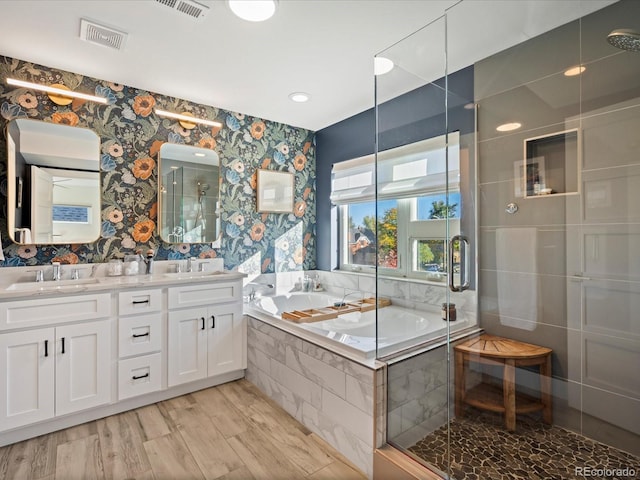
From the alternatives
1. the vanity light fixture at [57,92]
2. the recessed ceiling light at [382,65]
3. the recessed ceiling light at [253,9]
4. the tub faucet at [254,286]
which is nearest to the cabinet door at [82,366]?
the tub faucet at [254,286]

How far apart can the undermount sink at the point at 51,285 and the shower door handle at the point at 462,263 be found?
7.92ft

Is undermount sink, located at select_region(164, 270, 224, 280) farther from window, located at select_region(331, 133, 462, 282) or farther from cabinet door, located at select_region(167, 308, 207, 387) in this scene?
window, located at select_region(331, 133, 462, 282)

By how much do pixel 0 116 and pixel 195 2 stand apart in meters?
1.68

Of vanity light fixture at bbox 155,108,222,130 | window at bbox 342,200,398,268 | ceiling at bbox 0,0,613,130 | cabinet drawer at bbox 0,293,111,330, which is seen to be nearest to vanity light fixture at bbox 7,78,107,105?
ceiling at bbox 0,0,613,130

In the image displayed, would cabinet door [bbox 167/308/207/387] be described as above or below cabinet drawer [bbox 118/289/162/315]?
below

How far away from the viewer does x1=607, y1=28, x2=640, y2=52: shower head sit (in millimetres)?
1631

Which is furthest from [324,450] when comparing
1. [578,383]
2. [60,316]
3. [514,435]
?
[60,316]

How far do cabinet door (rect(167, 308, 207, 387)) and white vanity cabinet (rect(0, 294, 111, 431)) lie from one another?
404 mm

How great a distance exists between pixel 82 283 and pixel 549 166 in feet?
10.5

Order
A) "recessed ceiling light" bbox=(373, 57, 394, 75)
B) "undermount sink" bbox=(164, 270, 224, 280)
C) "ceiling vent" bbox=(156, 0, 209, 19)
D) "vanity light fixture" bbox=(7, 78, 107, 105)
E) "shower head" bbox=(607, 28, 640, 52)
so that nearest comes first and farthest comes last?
"shower head" bbox=(607, 28, 640, 52) < "ceiling vent" bbox=(156, 0, 209, 19) < "recessed ceiling light" bbox=(373, 57, 394, 75) < "vanity light fixture" bbox=(7, 78, 107, 105) < "undermount sink" bbox=(164, 270, 224, 280)

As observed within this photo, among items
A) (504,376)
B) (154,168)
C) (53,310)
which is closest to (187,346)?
(53,310)

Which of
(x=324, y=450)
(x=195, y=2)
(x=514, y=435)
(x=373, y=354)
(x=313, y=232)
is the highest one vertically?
(x=195, y=2)

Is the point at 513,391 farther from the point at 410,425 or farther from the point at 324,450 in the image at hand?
the point at 324,450

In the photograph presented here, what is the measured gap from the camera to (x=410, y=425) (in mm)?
1885
